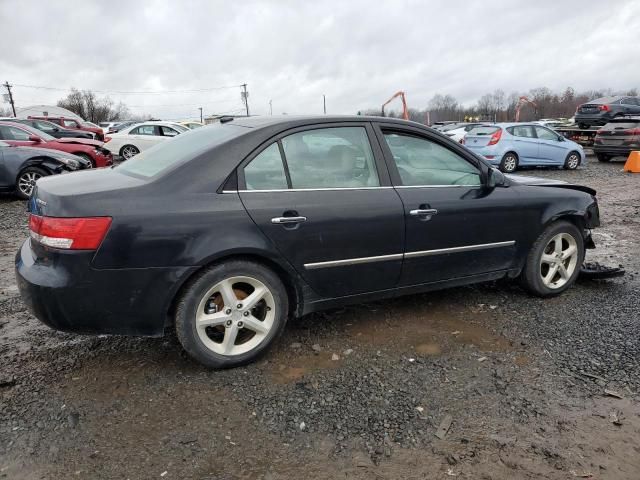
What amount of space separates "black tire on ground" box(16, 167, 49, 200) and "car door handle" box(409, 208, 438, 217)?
844 cm

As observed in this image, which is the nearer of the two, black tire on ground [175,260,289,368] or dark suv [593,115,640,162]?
black tire on ground [175,260,289,368]

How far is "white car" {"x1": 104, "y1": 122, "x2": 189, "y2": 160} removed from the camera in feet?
54.4

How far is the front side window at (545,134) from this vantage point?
581 inches

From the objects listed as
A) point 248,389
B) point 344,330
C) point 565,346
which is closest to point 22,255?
point 248,389

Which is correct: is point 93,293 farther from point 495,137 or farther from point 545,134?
point 545,134

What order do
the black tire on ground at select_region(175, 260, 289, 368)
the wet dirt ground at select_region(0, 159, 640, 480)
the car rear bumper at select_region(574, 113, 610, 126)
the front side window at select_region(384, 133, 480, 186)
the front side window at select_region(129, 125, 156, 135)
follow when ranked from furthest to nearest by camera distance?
the car rear bumper at select_region(574, 113, 610, 126), the front side window at select_region(129, 125, 156, 135), the front side window at select_region(384, 133, 480, 186), the black tire on ground at select_region(175, 260, 289, 368), the wet dirt ground at select_region(0, 159, 640, 480)

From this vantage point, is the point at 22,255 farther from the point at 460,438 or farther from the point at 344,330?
the point at 460,438

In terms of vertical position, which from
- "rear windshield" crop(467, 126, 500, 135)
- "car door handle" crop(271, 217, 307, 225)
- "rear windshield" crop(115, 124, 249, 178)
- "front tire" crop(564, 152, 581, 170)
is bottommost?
"front tire" crop(564, 152, 581, 170)

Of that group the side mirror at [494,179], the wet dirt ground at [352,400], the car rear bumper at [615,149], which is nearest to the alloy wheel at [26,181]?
the wet dirt ground at [352,400]

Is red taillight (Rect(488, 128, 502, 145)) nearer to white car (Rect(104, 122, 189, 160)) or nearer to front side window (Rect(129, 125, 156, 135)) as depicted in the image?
white car (Rect(104, 122, 189, 160))

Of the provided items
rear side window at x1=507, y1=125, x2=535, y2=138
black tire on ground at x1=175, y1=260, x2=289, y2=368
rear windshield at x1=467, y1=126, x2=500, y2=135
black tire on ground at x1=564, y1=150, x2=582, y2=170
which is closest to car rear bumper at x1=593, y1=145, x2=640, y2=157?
black tire on ground at x1=564, y1=150, x2=582, y2=170

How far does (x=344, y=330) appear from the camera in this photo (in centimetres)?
370

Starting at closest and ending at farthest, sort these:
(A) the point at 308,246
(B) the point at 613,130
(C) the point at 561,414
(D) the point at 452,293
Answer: (C) the point at 561,414
(A) the point at 308,246
(D) the point at 452,293
(B) the point at 613,130

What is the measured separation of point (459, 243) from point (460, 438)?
1.62 metres
